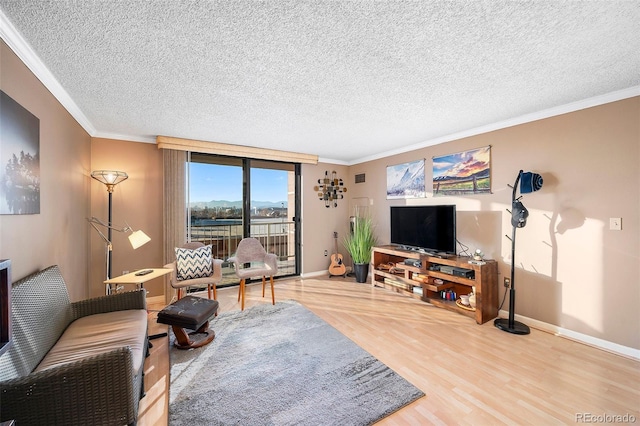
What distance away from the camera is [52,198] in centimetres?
215

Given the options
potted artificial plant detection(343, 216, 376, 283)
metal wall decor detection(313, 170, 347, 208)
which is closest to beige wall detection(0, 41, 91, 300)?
metal wall decor detection(313, 170, 347, 208)

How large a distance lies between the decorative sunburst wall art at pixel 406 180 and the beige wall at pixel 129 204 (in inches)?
147

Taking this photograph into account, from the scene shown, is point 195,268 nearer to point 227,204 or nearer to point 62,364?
point 227,204

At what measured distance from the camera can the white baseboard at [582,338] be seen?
2.27 meters

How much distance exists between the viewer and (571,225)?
8.48ft

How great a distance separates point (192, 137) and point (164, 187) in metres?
0.82

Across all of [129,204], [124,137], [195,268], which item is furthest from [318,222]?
[124,137]

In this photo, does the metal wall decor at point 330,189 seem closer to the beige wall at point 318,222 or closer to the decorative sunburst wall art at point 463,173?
the beige wall at point 318,222

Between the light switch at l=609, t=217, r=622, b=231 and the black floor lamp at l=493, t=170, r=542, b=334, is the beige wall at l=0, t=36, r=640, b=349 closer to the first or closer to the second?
the light switch at l=609, t=217, r=622, b=231

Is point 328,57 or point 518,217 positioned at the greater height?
point 328,57

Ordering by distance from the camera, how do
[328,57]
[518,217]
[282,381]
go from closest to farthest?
[328,57]
[282,381]
[518,217]

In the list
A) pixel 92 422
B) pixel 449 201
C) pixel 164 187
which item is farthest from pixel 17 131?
pixel 449 201

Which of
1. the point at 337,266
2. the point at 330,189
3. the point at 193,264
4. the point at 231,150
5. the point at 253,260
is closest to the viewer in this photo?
the point at 193,264

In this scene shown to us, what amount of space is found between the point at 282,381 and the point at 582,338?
2941 mm
